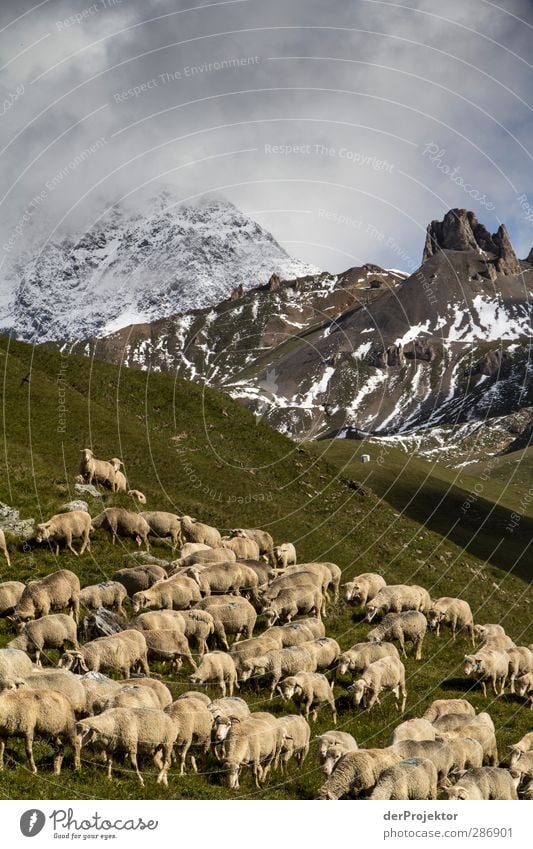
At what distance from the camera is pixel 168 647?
28.3 meters

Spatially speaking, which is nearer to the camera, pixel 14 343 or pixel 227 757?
pixel 227 757

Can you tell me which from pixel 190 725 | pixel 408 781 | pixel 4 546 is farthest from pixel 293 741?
pixel 4 546

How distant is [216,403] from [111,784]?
56691mm

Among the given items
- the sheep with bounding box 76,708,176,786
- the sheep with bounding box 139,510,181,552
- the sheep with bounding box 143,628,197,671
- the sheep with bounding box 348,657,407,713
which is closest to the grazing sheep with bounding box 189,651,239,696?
the sheep with bounding box 143,628,197,671

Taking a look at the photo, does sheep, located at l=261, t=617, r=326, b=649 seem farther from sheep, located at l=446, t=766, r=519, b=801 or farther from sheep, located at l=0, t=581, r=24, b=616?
sheep, located at l=446, t=766, r=519, b=801

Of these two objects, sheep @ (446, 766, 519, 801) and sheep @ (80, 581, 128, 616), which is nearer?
sheep @ (446, 766, 519, 801)

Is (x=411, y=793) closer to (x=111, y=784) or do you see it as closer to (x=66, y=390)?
(x=111, y=784)

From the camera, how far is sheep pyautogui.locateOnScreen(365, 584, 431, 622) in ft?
125

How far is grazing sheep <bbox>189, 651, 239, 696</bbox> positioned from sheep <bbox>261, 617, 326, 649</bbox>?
3.00 meters

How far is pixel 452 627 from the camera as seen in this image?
1565 inches

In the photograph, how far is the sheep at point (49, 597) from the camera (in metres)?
28.4

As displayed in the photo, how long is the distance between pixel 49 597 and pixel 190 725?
31.8 feet

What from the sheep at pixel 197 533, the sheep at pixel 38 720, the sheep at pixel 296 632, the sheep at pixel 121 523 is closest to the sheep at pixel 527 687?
the sheep at pixel 296 632
